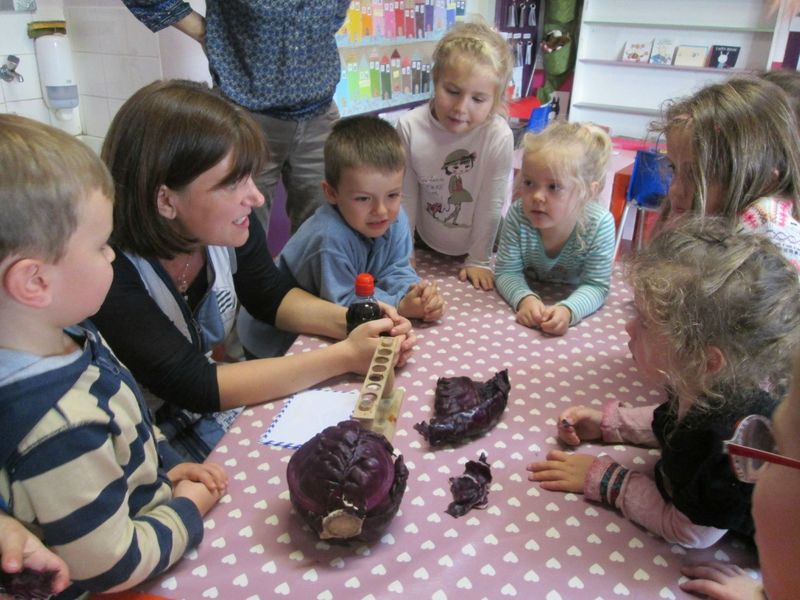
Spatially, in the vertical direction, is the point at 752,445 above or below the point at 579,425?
above

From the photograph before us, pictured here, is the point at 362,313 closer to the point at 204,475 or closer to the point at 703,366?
the point at 204,475

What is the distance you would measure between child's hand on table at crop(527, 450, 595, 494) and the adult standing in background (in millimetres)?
1470

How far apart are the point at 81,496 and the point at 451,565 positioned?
430 mm

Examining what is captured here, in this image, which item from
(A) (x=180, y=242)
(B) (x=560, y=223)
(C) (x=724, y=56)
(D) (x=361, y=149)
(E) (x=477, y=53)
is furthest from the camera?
(C) (x=724, y=56)

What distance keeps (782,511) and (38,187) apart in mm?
750

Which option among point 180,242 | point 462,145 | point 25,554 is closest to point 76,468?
point 25,554

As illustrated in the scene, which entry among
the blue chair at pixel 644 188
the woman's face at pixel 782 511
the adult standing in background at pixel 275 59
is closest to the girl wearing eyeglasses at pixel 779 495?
the woman's face at pixel 782 511

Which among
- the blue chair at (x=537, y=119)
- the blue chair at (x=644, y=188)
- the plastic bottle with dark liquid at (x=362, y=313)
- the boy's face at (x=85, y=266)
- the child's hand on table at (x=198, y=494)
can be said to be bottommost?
the blue chair at (x=644, y=188)

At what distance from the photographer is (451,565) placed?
78 cm

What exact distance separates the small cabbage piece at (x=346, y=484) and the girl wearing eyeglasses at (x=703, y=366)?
0.26 m

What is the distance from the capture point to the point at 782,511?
0.51 m

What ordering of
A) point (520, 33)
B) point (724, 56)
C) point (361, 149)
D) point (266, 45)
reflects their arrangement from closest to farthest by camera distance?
point (361, 149) < point (266, 45) < point (724, 56) < point (520, 33)

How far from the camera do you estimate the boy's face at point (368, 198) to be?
148 cm

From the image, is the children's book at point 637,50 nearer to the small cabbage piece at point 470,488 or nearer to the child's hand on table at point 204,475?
the small cabbage piece at point 470,488
